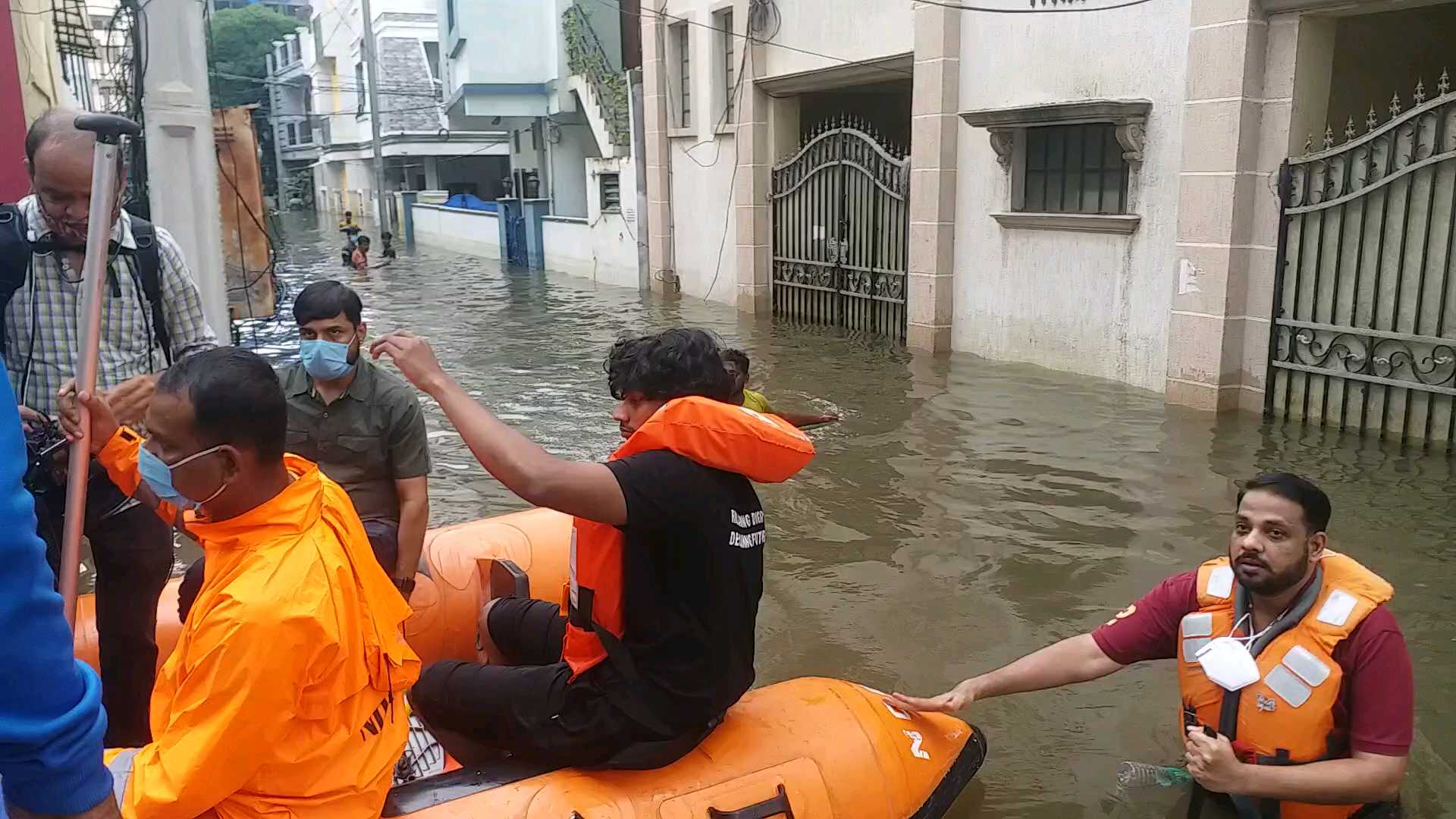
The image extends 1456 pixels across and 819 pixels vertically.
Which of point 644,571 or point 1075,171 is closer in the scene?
point 644,571

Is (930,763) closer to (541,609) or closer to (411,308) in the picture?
(541,609)

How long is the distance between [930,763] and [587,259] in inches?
752

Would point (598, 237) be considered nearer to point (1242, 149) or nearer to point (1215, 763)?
point (1242, 149)

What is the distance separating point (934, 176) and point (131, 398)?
30.5 ft

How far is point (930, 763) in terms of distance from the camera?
3258 mm

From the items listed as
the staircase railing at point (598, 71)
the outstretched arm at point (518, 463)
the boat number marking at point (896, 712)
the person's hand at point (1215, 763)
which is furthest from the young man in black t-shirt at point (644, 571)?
the staircase railing at point (598, 71)

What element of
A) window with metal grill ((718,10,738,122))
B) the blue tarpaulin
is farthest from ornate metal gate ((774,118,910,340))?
the blue tarpaulin

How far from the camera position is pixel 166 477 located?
7.81 feet

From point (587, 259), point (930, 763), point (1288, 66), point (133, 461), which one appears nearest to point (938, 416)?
point (1288, 66)

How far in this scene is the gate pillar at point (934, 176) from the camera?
36.4 feet

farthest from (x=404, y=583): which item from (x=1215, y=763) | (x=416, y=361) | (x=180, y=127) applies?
(x=180, y=127)

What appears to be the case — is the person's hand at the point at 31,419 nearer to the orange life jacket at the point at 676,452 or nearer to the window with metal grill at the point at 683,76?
the orange life jacket at the point at 676,452

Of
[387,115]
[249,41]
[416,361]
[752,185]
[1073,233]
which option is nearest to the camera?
[416,361]

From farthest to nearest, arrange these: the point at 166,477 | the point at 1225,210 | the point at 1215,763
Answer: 1. the point at 1225,210
2. the point at 1215,763
3. the point at 166,477
